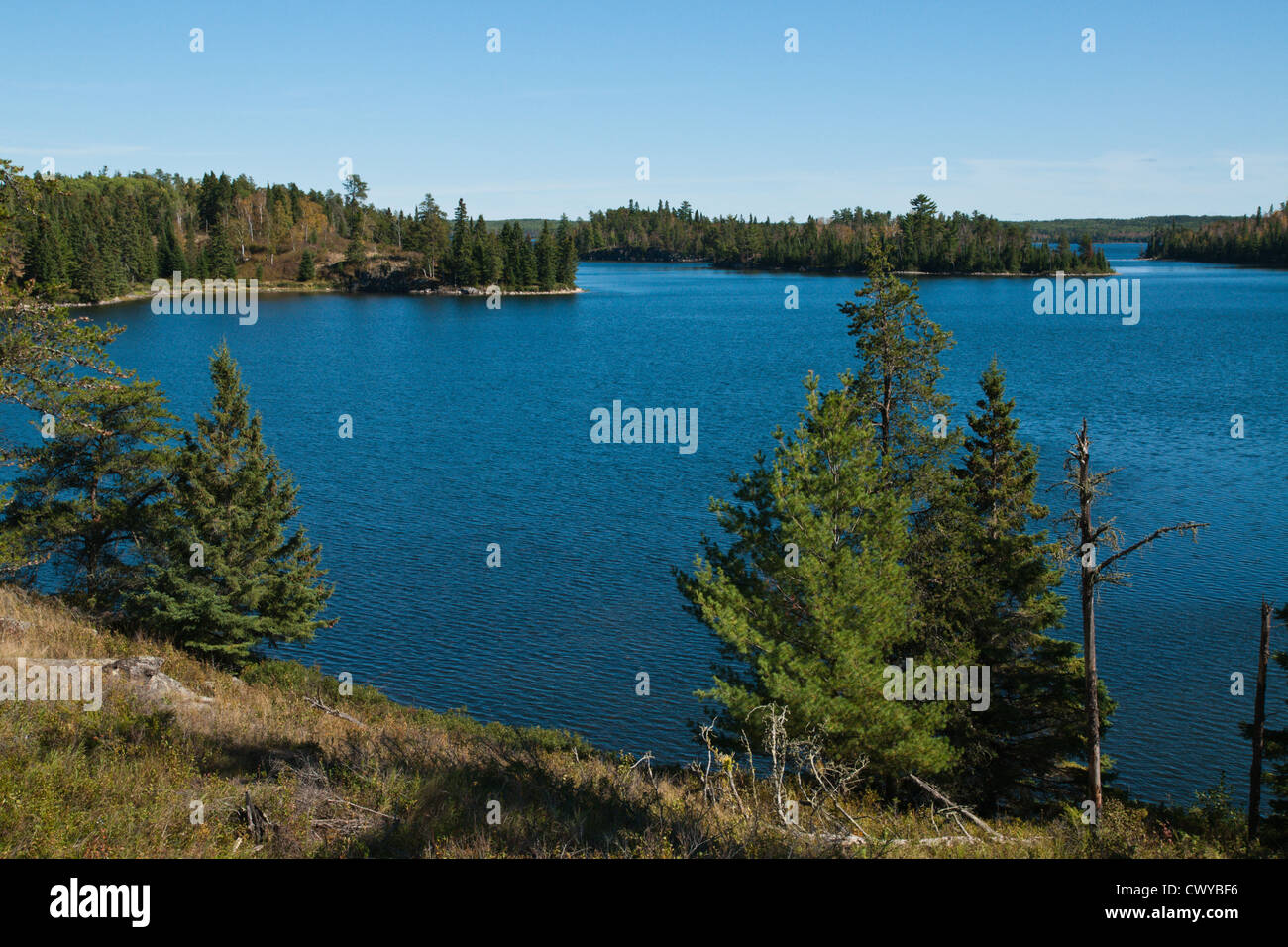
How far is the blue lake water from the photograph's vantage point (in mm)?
26656

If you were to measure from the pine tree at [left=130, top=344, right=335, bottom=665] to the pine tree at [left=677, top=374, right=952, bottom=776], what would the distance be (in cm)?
1078

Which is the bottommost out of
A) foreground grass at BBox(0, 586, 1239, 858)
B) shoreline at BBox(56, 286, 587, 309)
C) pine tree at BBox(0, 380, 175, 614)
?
foreground grass at BBox(0, 586, 1239, 858)

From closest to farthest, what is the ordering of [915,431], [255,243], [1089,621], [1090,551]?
[1090,551] < [1089,621] < [915,431] < [255,243]

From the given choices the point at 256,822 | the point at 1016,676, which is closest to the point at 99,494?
the point at 256,822

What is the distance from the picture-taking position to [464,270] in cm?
15425

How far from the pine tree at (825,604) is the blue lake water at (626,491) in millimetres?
6258

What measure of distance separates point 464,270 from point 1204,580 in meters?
136

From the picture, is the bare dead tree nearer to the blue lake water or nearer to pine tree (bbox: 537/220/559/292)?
the blue lake water

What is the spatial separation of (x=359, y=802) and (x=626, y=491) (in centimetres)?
3264

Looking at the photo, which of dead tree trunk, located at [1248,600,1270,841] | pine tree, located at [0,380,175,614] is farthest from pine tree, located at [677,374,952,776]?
pine tree, located at [0,380,175,614]

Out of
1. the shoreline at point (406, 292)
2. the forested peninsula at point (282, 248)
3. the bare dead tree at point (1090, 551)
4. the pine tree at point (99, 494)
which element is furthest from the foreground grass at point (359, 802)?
the shoreline at point (406, 292)

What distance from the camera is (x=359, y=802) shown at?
11.1 meters

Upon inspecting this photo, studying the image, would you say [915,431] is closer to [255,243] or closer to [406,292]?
[406,292]

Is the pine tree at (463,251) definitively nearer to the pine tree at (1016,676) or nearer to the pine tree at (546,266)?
the pine tree at (546,266)
